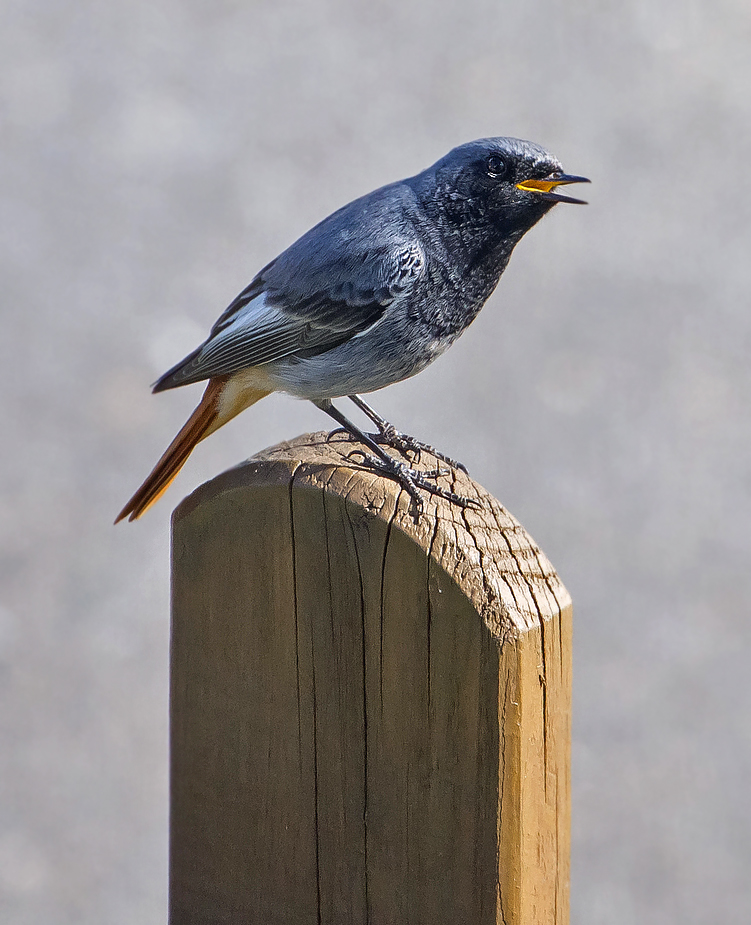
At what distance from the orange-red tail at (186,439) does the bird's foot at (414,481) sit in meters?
0.40

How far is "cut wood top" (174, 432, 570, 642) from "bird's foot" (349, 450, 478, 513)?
2cm

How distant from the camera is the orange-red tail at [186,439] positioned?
2078mm

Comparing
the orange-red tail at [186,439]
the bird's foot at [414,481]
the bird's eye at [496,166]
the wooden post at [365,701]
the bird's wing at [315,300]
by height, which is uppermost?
the bird's eye at [496,166]

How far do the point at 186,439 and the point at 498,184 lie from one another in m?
0.83

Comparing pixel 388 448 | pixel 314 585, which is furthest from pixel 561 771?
pixel 388 448

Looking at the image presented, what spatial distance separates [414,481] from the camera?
5.59 ft

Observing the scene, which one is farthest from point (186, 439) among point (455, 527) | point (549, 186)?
point (549, 186)

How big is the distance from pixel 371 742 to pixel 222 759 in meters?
0.30

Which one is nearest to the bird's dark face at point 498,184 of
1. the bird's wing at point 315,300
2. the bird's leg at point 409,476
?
the bird's wing at point 315,300

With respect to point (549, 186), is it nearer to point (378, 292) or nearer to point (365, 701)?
point (378, 292)

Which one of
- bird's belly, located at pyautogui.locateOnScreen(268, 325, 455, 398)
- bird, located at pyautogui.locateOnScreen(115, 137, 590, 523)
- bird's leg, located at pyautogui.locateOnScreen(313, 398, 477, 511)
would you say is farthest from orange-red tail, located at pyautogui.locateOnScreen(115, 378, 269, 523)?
bird's leg, located at pyautogui.locateOnScreen(313, 398, 477, 511)

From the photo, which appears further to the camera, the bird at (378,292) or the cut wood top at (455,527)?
the bird at (378,292)

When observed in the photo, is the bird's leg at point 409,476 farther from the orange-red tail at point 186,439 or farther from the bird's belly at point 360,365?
the orange-red tail at point 186,439

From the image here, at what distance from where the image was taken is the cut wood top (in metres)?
1.43
